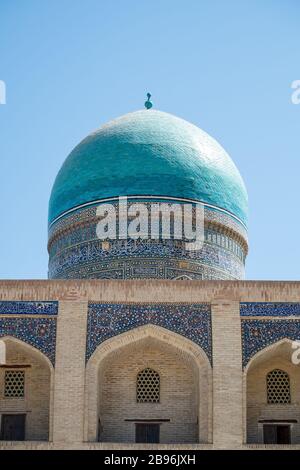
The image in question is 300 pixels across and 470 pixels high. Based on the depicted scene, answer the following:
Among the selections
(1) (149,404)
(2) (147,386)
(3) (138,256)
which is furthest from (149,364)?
(3) (138,256)

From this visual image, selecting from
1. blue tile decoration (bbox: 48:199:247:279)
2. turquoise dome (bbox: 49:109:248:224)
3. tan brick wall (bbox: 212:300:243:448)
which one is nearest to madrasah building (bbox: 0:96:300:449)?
tan brick wall (bbox: 212:300:243:448)

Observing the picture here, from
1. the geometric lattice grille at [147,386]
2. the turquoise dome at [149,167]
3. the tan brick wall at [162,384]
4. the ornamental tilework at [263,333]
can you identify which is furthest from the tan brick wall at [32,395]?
the turquoise dome at [149,167]

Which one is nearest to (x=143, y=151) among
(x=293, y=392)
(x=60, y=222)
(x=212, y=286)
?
(x=60, y=222)

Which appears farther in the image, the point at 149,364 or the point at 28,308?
the point at 149,364

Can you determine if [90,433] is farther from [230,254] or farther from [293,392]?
[230,254]

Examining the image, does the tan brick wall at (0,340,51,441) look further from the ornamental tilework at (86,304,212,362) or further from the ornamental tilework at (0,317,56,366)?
the ornamental tilework at (86,304,212,362)

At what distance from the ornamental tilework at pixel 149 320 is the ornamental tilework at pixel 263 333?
368mm

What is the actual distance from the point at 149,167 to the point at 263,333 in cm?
308

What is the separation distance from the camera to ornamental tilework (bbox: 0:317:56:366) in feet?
31.2

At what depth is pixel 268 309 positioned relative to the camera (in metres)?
9.70

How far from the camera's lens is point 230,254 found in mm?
11938

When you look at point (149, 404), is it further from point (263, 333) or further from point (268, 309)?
point (268, 309)

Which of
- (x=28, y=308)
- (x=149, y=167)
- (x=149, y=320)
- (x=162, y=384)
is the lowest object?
(x=162, y=384)

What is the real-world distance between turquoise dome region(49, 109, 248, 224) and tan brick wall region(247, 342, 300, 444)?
2.66m
